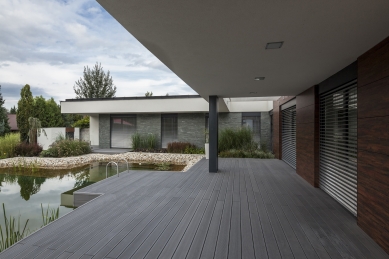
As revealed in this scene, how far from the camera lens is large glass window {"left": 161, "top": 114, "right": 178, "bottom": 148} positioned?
1290 cm

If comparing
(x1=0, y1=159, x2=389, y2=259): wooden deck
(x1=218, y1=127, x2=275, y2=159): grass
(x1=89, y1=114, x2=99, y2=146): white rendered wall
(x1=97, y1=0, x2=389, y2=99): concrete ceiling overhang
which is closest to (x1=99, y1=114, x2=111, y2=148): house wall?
(x1=89, y1=114, x2=99, y2=146): white rendered wall

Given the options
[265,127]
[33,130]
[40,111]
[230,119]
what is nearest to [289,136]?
[265,127]

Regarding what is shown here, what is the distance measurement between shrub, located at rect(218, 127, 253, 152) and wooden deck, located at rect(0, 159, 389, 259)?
5.20 meters

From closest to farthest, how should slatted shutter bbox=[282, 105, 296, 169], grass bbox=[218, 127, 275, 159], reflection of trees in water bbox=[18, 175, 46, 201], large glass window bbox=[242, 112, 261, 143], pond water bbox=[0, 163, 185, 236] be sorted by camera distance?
pond water bbox=[0, 163, 185, 236] < reflection of trees in water bbox=[18, 175, 46, 201] < slatted shutter bbox=[282, 105, 296, 169] < grass bbox=[218, 127, 275, 159] < large glass window bbox=[242, 112, 261, 143]

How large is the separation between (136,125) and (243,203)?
34.3ft

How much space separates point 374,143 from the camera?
267cm

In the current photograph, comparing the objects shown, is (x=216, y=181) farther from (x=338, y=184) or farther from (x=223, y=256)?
(x=223, y=256)

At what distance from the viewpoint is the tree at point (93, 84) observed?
27797mm

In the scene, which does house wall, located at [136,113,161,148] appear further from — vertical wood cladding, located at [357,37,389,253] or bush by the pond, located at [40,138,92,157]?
vertical wood cladding, located at [357,37,389,253]

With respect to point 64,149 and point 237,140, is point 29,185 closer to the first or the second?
point 64,149

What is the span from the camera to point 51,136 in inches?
538

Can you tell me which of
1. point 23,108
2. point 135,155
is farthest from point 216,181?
point 23,108

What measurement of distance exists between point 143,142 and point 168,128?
1.60m

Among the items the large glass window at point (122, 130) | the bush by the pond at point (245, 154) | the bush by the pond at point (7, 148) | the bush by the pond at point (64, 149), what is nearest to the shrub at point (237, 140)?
the bush by the pond at point (245, 154)
